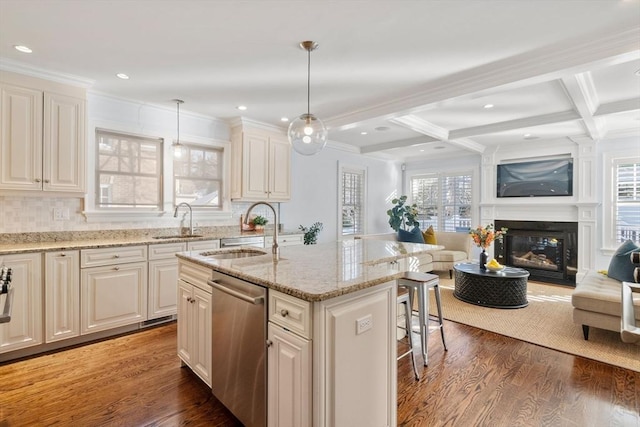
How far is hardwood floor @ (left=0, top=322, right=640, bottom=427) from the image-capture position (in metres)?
1.98

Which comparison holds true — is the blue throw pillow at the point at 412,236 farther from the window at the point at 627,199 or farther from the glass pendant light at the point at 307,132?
the glass pendant light at the point at 307,132

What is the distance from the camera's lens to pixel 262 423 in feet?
5.41

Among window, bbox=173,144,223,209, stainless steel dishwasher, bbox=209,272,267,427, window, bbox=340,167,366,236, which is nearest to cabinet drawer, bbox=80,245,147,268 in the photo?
window, bbox=173,144,223,209

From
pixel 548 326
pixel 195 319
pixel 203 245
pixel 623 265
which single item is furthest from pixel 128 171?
pixel 623 265

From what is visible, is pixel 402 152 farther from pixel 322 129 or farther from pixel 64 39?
pixel 64 39

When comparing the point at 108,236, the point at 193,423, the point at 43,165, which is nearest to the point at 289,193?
the point at 108,236

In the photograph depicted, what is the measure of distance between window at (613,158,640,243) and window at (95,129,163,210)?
23.3 feet

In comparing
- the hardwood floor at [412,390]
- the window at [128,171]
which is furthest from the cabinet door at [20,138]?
the hardwood floor at [412,390]

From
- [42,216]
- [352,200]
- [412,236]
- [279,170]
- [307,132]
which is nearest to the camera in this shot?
[307,132]

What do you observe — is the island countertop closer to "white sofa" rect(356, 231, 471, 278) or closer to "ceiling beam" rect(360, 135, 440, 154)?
"white sofa" rect(356, 231, 471, 278)

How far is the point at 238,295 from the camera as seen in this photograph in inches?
68.1

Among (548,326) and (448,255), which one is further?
(448,255)

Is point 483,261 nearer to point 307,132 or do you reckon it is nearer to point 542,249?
point 542,249

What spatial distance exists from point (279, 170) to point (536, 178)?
4.83 meters
